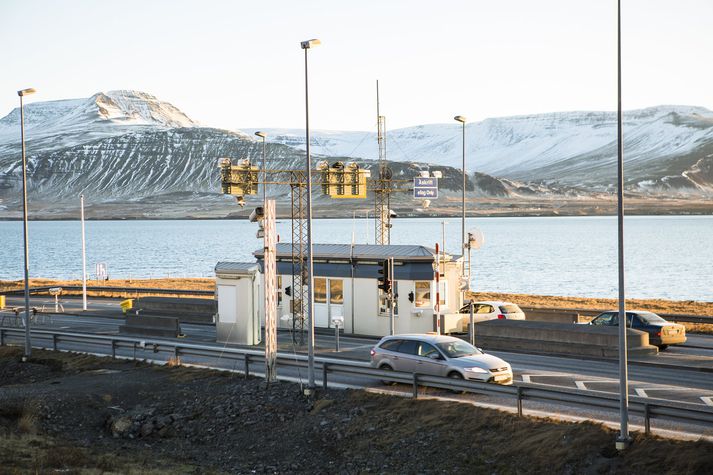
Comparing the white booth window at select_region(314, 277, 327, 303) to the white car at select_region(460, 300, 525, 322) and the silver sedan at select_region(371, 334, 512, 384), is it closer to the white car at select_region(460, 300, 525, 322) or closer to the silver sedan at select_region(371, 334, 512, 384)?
the white car at select_region(460, 300, 525, 322)

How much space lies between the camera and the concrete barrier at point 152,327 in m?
39.8

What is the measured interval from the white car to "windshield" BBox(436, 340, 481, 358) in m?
13.4

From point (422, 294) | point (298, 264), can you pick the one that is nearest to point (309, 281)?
point (422, 294)

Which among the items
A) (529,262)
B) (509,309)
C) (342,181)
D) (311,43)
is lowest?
(529,262)

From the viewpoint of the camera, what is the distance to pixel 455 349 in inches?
978

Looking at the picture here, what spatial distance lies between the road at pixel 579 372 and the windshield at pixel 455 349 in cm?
119

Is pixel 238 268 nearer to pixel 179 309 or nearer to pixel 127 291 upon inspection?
pixel 179 309

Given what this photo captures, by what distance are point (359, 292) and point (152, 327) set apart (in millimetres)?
10228

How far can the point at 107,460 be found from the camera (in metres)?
20.3

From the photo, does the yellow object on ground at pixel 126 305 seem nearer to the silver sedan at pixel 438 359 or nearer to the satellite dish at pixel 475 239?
the satellite dish at pixel 475 239

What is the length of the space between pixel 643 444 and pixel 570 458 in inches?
61.2

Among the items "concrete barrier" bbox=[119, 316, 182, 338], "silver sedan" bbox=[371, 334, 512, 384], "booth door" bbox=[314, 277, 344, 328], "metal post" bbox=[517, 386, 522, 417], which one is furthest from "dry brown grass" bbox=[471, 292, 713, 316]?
"metal post" bbox=[517, 386, 522, 417]

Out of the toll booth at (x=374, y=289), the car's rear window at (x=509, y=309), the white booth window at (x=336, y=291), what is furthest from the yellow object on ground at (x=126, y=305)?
the car's rear window at (x=509, y=309)

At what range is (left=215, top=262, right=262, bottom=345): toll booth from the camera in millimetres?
36156
